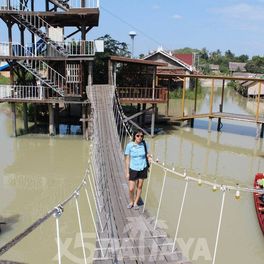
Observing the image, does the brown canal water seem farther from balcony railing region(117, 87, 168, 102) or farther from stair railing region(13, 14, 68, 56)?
stair railing region(13, 14, 68, 56)

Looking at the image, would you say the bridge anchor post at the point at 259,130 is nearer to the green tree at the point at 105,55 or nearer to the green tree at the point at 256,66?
the green tree at the point at 105,55

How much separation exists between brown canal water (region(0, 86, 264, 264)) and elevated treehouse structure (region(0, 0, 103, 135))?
1847mm

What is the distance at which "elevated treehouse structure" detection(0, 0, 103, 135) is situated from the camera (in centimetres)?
1529

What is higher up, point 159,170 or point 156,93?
point 156,93

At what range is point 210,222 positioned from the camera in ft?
29.0

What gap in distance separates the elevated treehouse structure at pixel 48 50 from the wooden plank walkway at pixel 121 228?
7120 millimetres

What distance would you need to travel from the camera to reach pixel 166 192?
10820 mm

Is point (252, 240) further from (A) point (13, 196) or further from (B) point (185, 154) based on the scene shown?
(B) point (185, 154)

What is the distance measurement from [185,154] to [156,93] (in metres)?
3.35

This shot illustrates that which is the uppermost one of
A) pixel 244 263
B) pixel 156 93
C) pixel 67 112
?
pixel 156 93

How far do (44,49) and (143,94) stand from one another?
189 inches

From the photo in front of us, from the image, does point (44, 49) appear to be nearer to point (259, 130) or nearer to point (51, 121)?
point (51, 121)

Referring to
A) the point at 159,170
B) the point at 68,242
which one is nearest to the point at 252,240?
the point at 68,242

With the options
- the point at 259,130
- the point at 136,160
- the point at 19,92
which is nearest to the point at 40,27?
the point at 19,92
